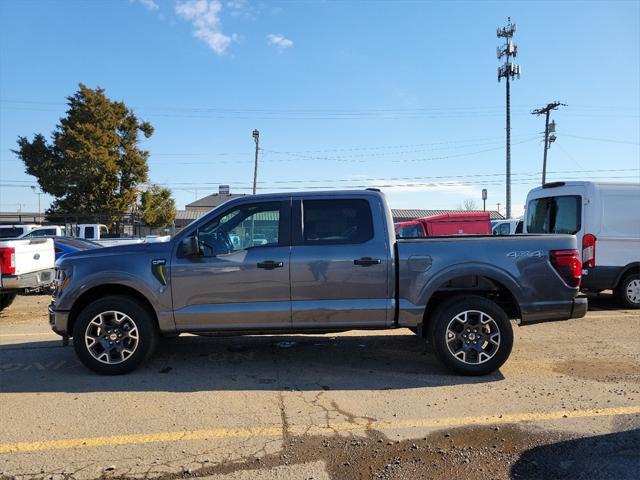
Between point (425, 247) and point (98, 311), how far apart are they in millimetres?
3452

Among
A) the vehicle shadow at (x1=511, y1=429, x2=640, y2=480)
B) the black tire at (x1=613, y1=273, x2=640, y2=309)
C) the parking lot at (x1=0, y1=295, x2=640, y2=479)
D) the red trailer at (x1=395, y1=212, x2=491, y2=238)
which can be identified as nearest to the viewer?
the vehicle shadow at (x1=511, y1=429, x2=640, y2=480)

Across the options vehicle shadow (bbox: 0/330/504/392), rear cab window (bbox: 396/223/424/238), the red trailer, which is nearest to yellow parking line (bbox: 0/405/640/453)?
vehicle shadow (bbox: 0/330/504/392)

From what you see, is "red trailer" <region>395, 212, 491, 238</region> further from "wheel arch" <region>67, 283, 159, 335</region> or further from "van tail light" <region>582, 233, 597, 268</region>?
"wheel arch" <region>67, 283, 159, 335</region>

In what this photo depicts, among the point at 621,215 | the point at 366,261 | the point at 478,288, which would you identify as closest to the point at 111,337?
the point at 366,261

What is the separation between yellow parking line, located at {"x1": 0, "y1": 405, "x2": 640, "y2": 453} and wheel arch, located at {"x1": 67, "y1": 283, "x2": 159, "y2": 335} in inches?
66.1

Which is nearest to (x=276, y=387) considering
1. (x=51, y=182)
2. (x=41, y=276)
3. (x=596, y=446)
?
(x=596, y=446)

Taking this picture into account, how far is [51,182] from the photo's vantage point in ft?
113

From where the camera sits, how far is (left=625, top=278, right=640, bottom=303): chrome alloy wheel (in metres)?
9.24

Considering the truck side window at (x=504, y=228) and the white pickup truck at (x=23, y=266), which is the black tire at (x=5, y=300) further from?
the truck side window at (x=504, y=228)

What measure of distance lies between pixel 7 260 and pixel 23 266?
0.38 metres

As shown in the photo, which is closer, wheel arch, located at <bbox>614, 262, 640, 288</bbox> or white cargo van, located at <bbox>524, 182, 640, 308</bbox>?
white cargo van, located at <bbox>524, 182, 640, 308</bbox>

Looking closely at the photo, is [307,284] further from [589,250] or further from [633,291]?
[633,291]

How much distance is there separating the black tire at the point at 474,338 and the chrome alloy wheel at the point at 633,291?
551 cm

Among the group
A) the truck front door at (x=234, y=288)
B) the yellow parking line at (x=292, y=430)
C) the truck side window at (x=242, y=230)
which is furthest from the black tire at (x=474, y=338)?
the truck side window at (x=242, y=230)
